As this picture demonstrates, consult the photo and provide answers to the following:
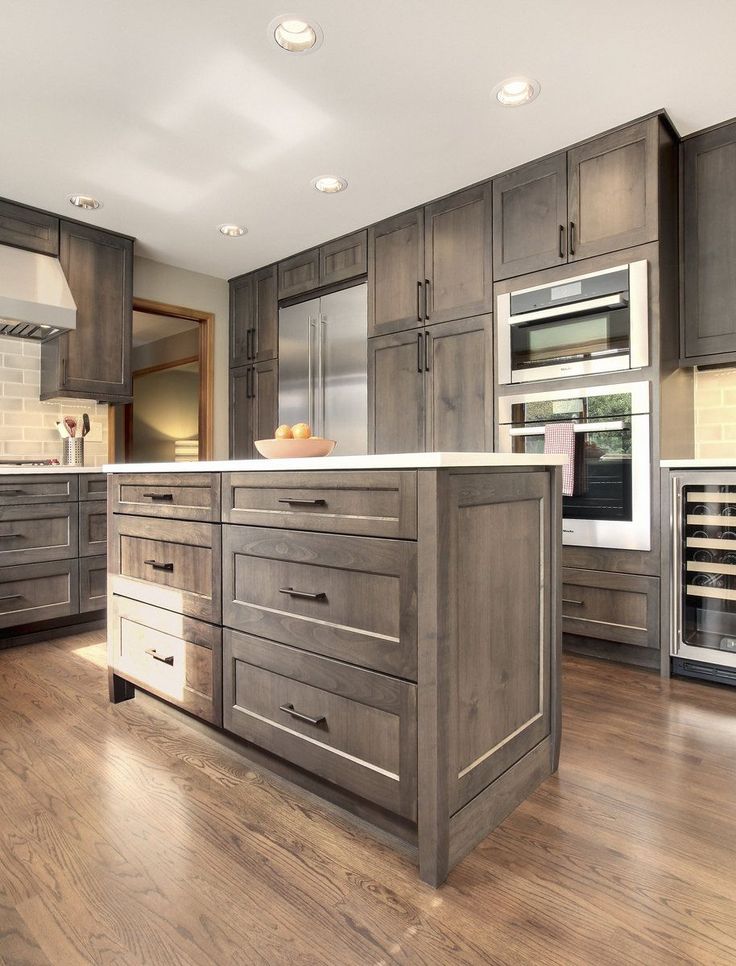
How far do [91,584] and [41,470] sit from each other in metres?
0.68

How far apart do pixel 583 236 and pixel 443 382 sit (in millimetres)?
1021

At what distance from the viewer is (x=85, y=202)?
11.4 ft

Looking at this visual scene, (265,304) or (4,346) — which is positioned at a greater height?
(265,304)

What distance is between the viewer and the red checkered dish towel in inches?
111

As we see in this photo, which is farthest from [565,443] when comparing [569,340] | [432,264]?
[432,264]

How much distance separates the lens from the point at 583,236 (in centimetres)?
283

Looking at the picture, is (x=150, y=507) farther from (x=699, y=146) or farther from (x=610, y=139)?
(x=699, y=146)

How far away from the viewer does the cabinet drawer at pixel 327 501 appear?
1.26 metres

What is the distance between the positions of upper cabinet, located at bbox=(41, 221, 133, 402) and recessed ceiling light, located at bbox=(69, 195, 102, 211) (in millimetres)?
250

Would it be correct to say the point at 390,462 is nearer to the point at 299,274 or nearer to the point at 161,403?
the point at 299,274

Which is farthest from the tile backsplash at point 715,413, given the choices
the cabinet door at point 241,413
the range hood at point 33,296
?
the range hood at point 33,296

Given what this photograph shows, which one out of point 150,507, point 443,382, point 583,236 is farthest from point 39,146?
point 583,236

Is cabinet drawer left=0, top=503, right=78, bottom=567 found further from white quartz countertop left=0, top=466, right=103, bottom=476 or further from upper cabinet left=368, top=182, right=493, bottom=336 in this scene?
upper cabinet left=368, top=182, right=493, bottom=336

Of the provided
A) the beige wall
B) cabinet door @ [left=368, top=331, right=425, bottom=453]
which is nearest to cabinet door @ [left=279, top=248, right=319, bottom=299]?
the beige wall
